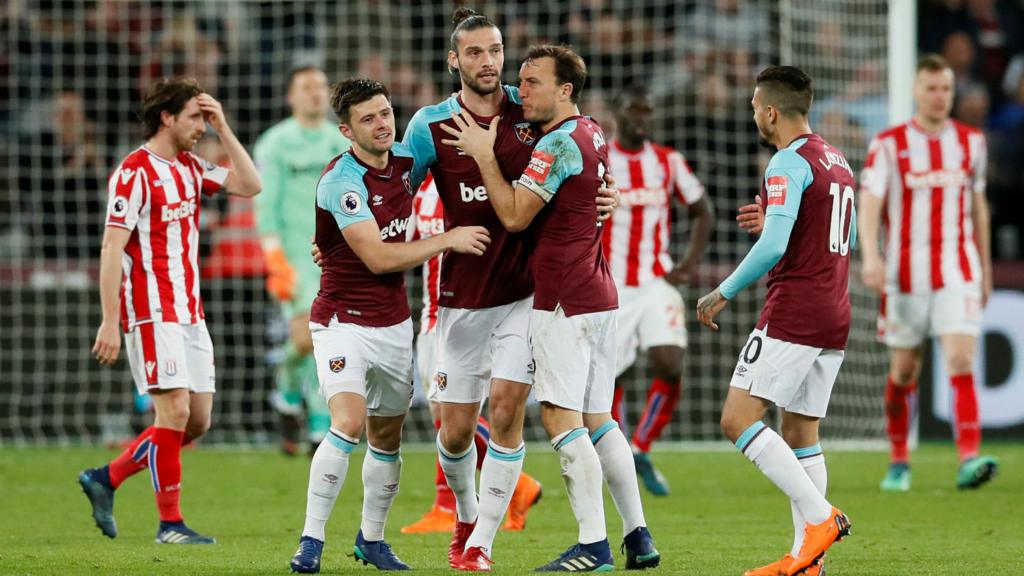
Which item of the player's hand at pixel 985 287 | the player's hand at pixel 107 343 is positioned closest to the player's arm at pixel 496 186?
the player's hand at pixel 107 343

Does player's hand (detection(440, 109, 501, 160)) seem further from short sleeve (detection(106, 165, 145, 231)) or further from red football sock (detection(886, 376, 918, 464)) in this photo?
red football sock (detection(886, 376, 918, 464))

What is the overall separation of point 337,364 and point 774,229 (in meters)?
1.71

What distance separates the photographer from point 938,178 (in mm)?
9531

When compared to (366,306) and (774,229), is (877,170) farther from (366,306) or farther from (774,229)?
(366,306)

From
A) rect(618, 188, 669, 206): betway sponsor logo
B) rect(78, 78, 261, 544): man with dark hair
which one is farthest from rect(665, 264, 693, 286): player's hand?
rect(78, 78, 261, 544): man with dark hair

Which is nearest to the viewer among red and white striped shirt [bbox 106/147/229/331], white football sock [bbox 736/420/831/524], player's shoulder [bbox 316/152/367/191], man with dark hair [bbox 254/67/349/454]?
white football sock [bbox 736/420/831/524]

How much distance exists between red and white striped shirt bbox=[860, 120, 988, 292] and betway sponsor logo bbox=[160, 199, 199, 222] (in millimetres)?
4305

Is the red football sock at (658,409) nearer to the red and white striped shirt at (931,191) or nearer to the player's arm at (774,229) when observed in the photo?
the red and white striped shirt at (931,191)

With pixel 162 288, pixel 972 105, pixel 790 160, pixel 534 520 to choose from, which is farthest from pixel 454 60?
pixel 972 105

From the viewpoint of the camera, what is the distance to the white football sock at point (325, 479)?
5738 millimetres

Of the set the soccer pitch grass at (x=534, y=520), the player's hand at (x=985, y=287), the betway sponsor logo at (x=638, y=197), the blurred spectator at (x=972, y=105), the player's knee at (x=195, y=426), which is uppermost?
the blurred spectator at (x=972, y=105)

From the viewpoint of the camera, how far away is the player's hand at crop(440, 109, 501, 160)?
19.1 ft

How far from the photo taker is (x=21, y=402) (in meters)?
12.4

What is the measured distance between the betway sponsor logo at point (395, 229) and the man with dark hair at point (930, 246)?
13.7 feet
